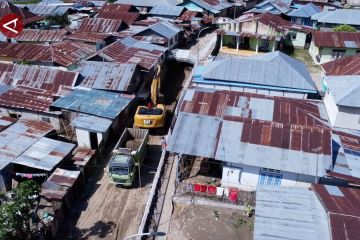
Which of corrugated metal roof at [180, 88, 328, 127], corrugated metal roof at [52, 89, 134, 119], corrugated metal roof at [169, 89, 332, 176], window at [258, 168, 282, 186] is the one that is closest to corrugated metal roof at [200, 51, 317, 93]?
corrugated metal roof at [180, 88, 328, 127]

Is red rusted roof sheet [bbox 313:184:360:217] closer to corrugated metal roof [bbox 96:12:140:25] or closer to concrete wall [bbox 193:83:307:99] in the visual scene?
concrete wall [bbox 193:83:307:99]

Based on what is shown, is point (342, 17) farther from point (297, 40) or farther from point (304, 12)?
point (297, 40)

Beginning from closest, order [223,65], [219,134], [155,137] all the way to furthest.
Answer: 1. [219,134]
2. [155,137]
3. [223,65]

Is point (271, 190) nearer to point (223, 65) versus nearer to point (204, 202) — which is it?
point (204, 202)

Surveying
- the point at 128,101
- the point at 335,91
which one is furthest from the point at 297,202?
the point at 128,101

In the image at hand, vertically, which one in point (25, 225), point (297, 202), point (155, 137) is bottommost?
point (155, 137)

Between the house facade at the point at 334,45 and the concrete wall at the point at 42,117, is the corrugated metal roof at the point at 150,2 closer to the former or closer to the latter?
the house facade at the point at 334,45
